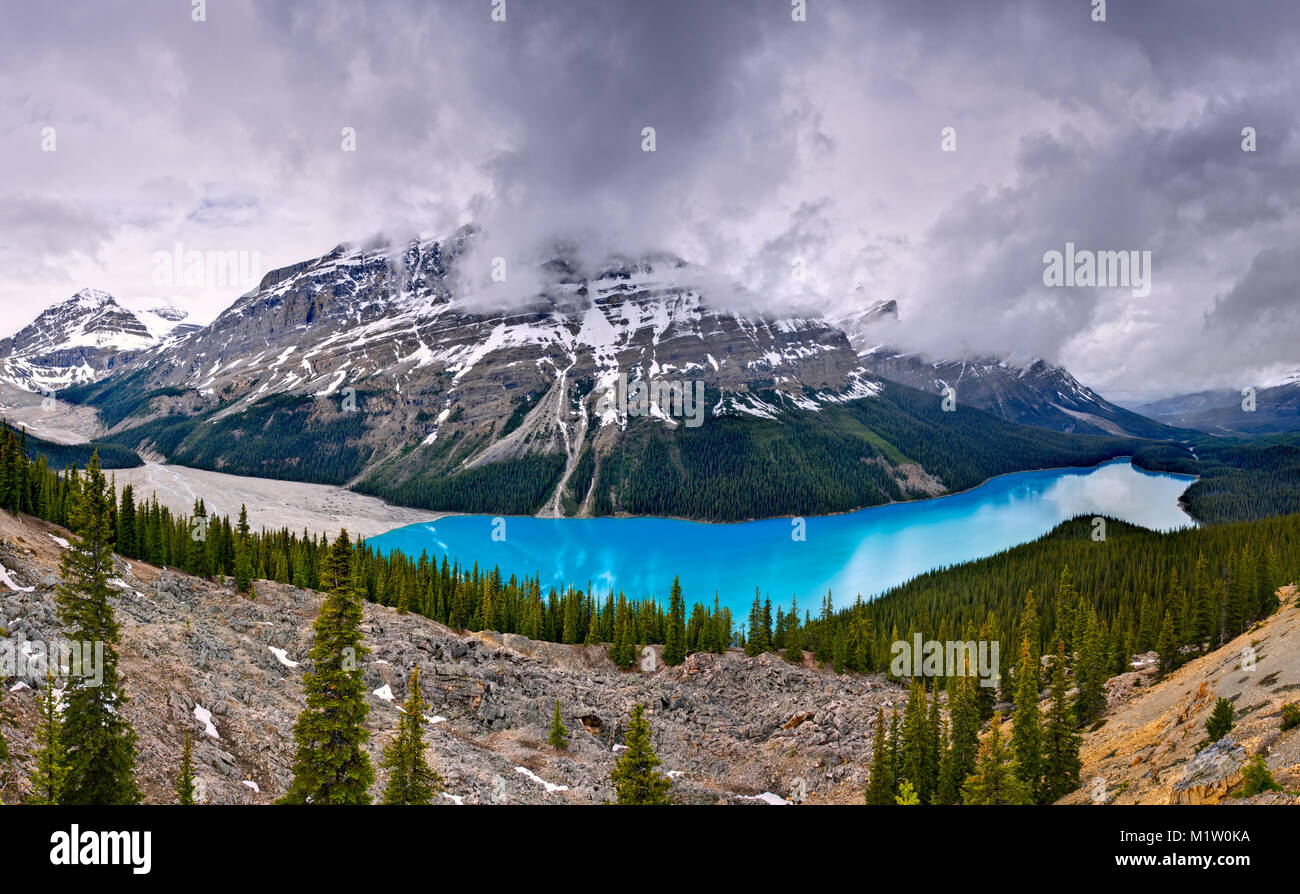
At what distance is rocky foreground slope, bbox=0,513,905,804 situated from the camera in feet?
74.4

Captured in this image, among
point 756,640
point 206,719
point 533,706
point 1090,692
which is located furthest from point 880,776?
point 756,640

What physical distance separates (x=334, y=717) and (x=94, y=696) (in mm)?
5609

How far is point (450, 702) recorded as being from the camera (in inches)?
1490

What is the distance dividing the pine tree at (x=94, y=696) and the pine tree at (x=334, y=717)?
13.6ft

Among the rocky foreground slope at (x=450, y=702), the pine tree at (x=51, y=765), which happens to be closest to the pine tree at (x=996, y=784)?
the rocky foreground slope at (x=450, y=702)

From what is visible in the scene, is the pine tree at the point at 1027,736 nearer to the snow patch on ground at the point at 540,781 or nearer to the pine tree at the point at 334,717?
the snow patch on ground at the point at 540,781

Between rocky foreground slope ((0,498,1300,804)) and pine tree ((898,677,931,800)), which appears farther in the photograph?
pine tree ((898,677,931,800))

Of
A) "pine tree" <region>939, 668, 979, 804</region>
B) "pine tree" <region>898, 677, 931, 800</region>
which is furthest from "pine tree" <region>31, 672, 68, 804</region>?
"pine tree" <region>939, 668, 979, 804</region>

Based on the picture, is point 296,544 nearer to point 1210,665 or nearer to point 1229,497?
point 1210,665

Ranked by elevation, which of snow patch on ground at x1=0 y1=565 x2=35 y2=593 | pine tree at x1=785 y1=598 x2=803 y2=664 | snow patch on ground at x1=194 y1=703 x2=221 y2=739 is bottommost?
pine tree at x1=785 y1=598 x2=803 y2=664

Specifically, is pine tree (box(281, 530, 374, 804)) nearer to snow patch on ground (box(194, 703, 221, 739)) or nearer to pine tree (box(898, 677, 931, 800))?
snow patch on ground (box(194, 703, 221, 739))

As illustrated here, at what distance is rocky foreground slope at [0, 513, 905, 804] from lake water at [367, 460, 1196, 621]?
148 feet

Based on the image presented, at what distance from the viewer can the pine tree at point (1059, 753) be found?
25.5m

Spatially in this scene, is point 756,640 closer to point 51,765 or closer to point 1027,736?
point 1027,736
